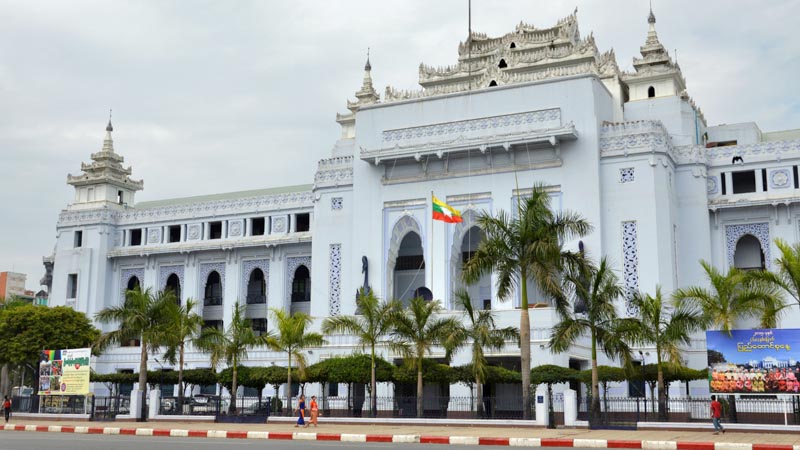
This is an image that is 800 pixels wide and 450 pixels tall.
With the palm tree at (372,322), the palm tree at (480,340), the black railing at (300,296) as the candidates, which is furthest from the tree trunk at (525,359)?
the black railing at (300,296)

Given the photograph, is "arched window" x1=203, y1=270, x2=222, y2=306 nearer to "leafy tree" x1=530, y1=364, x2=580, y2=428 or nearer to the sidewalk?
the sidewalk

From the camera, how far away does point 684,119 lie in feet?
144

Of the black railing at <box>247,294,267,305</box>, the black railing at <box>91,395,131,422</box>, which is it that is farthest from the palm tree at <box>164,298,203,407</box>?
the black railing at <box>247,294,267,305</box>

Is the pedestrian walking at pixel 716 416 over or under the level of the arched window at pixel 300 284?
under

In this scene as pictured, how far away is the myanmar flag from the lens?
126ft

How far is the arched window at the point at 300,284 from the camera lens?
52.9m

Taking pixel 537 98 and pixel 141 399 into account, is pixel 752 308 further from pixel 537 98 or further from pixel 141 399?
pixel 141 399

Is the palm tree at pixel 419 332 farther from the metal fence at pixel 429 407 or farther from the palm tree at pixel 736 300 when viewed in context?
the palm tree at pixel 736 300

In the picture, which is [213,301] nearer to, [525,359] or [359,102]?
[359,102]

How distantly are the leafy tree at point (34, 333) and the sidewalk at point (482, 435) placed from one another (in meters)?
12.5

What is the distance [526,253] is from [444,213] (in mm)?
12890

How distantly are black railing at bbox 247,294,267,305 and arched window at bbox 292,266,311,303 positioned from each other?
2.04 metres

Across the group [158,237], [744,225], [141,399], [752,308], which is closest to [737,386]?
[752,308]

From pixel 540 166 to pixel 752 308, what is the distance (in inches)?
601
